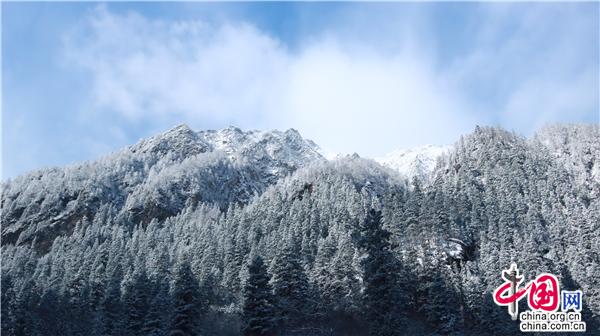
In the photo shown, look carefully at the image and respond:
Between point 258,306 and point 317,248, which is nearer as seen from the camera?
point 258,306

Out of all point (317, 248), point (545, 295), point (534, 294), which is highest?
point (317, 248)

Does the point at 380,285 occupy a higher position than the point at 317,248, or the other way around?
the point at 317,248

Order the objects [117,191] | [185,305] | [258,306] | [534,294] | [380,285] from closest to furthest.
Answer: [380,285]
[185,305]
[258,306]
[534,294]
[117,191]

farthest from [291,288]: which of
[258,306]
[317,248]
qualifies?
[317,248]

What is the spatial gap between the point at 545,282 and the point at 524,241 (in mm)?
28718

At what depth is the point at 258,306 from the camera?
56562mm

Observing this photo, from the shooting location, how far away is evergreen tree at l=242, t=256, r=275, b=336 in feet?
183

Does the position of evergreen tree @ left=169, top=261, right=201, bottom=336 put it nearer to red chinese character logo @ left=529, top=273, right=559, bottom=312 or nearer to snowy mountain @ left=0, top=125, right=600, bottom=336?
snowy mountain @ left=0, top=125, right=600, bottom=336

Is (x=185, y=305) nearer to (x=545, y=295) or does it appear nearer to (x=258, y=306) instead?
(x=258, y=306)

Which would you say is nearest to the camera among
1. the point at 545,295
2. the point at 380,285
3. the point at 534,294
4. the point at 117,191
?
the point at 380,285

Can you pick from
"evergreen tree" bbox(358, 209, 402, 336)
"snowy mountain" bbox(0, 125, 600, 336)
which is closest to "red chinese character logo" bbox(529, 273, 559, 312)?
"snowy mountain" bbox(0, 125, 600, 336)

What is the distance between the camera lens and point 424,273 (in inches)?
2822

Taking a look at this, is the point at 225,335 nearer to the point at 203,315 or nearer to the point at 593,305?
the point at 203,315

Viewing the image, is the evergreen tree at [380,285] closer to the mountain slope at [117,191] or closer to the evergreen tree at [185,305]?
the evergreen tree at [185,305]
